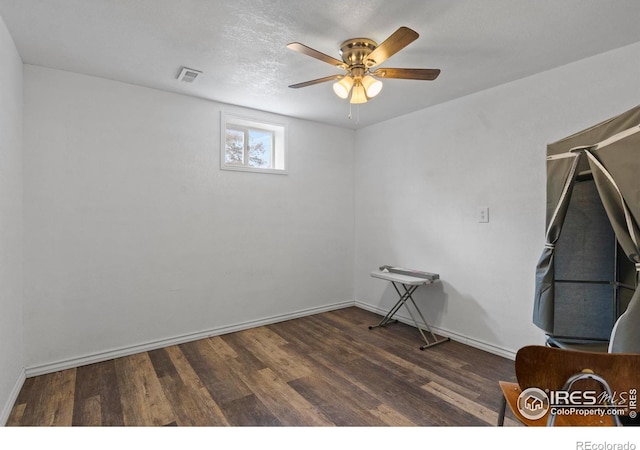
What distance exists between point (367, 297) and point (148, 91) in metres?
3.31

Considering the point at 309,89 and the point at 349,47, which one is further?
the point at 309,89

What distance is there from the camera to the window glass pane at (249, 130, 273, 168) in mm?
3758

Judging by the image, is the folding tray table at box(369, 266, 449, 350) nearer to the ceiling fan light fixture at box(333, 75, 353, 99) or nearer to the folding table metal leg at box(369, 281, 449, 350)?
the folding table metal leg at box(369, 281, 449, 350)

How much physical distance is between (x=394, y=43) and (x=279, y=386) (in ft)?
7.64

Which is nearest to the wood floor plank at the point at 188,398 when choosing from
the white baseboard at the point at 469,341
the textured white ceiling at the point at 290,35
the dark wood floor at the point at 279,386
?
the dark wood floor at the point at 279,386

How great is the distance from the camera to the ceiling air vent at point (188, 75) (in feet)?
8.54

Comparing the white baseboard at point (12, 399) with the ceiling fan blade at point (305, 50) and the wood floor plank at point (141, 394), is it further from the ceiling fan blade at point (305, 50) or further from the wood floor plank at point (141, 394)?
the ceiling fan blade at point (305, 50)

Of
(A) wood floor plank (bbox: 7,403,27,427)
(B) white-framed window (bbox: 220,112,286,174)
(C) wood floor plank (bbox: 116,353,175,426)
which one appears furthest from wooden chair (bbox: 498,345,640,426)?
(B) white-framed window (bbox: 220,112,286,174)

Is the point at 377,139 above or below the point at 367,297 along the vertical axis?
above

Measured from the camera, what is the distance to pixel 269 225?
12.3 ft

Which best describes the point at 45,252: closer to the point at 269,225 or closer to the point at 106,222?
the point at 106,222

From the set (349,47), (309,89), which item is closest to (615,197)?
(349,47)

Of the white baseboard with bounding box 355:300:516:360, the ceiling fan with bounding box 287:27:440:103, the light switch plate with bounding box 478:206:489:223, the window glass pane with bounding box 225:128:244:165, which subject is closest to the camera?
the ceiling fan with bounding box 287:27:440:103
